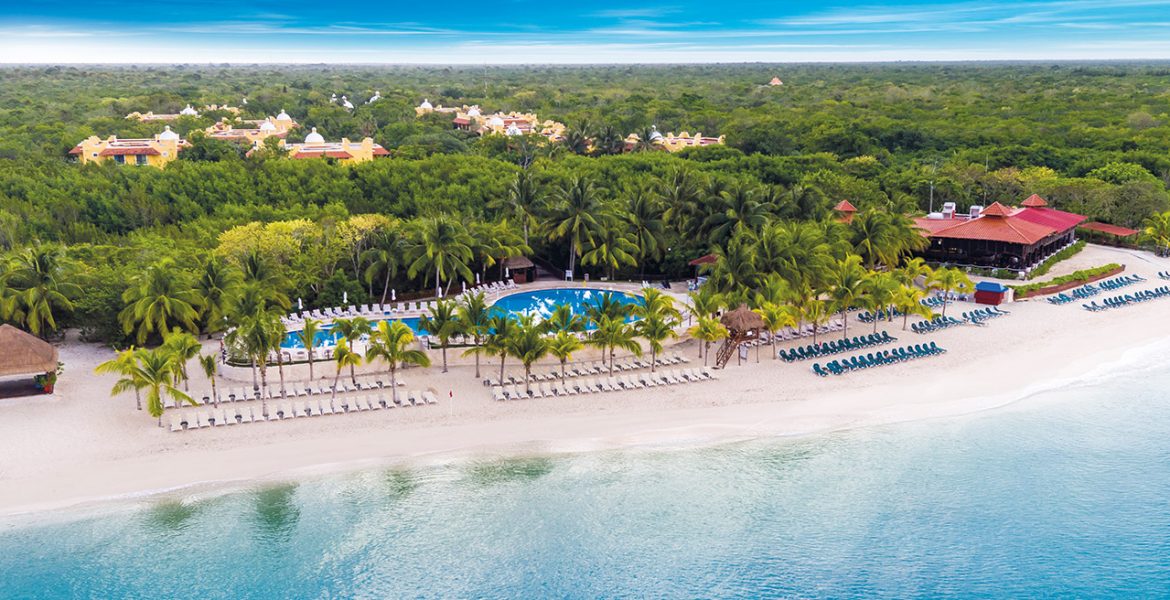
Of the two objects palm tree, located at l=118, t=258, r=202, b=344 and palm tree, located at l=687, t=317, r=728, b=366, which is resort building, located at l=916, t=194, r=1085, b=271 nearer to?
palm tree, located at l=687, t=317, r=728, b=366

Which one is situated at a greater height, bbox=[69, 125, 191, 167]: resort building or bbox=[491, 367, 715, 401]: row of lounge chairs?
bbox=[69, 125, 191, 167]: resort building

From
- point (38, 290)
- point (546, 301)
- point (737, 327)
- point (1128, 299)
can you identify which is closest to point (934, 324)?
point (737, 327)

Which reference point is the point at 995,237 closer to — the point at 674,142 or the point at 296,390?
the point at 296,390

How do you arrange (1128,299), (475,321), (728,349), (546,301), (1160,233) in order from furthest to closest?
1. (1160,233)
2. (1128,299)
3. (546,301)
4. (728,349)
5. (475,321)

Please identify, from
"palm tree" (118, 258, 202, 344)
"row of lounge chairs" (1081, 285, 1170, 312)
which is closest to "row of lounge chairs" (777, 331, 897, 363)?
"row of lounge chairs" (1081, 285, 1170, 312)

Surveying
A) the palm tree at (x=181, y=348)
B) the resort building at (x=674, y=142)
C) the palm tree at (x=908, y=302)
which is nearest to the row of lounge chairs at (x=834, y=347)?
the palm tree at (x=908, y=302)

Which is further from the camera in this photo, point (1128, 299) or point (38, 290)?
→ point (1128, 299)

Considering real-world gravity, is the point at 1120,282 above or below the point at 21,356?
below

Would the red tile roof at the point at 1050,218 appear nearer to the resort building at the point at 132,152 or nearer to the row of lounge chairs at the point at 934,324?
the row of lounge chairs at the point at 934,324

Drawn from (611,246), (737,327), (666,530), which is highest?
(611,246)
